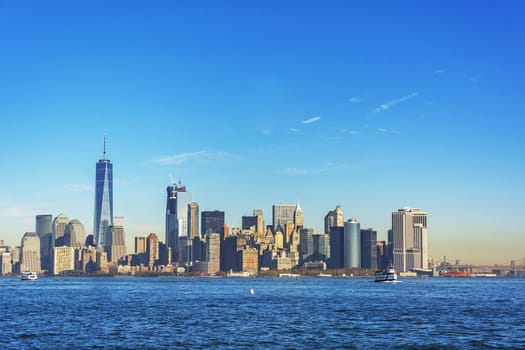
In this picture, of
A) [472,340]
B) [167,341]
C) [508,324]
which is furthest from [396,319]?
[167,341]

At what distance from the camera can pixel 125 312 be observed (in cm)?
11525

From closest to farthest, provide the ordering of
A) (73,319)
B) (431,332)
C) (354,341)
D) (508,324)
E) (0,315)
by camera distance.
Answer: (354,341) → (431,332) → (508,324) → (73,319) → (0,315)

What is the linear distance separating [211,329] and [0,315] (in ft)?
136

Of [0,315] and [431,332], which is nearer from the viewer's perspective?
[431,332]

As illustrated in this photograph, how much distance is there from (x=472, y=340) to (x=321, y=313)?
38452 mm

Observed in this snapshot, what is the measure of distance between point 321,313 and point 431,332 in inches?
1219

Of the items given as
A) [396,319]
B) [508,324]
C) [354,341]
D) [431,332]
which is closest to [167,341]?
[354,341]

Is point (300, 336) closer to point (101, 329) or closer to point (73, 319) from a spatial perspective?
point (101, 329)

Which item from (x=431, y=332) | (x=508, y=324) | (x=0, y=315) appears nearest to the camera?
(x=431, y=332)

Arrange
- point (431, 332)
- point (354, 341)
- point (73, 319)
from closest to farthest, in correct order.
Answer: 1. point (354, 341)
2. point (431, 332)
3. point (73, 319)

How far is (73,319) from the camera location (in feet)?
337

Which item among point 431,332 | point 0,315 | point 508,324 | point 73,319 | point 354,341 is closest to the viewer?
point 354,341

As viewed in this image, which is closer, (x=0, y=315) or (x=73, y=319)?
(x=73, y=319)

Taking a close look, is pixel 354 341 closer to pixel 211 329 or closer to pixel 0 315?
pixel 211 329
